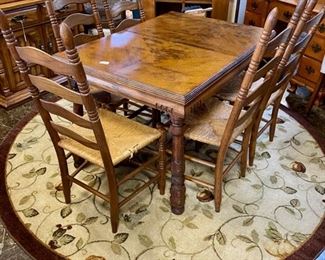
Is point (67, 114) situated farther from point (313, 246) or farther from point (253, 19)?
point (253, 19)

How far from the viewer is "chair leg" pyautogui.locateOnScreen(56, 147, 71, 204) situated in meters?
1.74

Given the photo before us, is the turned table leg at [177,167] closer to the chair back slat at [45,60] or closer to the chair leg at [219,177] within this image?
the chair leg at [219,177]

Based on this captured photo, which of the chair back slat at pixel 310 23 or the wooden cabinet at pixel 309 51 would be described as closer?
the chair back slat at pixel 310 23

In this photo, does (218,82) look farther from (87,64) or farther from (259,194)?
(259,194)

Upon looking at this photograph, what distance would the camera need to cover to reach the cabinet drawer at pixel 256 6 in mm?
3115

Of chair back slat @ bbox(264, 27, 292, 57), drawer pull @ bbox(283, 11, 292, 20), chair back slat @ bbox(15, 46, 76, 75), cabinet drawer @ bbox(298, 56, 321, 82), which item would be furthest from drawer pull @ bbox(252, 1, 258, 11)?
chair back slat @ bbox(15, 46, 76, 75)

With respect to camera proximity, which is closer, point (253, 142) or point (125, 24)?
point (253, 142)

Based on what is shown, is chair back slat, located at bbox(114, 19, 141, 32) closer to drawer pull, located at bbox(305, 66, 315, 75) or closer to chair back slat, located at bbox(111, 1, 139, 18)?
chair back slat, located at bbox(111, 1, 139, 18)

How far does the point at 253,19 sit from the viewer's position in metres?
3.28

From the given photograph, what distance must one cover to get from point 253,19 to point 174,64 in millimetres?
1957

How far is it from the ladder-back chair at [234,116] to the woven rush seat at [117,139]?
0.24m

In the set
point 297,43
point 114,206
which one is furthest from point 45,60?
point 297,43

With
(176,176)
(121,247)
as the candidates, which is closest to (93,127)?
(176,176)

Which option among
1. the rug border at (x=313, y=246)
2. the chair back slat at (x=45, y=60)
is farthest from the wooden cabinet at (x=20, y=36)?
the rug border at (x=313, y=246)
